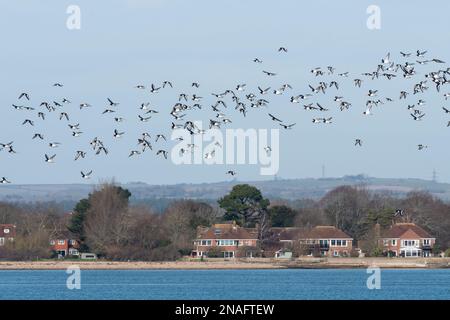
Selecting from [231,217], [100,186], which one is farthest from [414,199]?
[100,186]

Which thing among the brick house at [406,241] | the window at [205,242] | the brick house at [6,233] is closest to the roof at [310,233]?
the brick house at [406,241]

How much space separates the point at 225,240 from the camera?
4252 inches

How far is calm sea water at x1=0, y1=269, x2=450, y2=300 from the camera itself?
65000mm

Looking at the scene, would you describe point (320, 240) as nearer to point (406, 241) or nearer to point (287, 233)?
point (287, 233)

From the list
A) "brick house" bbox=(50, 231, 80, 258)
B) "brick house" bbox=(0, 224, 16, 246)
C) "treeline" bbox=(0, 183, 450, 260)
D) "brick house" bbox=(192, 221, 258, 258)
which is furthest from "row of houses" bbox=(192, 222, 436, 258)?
"brick house" bbox=(0, 224, 16, 246)

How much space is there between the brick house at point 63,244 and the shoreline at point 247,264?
4.78m

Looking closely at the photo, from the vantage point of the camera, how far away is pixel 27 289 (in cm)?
7306

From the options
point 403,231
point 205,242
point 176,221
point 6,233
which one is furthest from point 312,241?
point 6,233

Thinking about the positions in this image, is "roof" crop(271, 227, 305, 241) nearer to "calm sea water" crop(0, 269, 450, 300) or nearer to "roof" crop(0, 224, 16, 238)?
"calm sea water" crop(0, 269, 450, 300)

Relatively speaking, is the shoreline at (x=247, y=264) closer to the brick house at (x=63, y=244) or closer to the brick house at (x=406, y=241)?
the brick house at (x=406, y=241)

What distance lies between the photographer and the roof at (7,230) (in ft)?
394

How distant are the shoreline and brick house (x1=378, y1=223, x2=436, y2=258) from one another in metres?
1.66

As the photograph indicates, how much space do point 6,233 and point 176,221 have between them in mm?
20949
